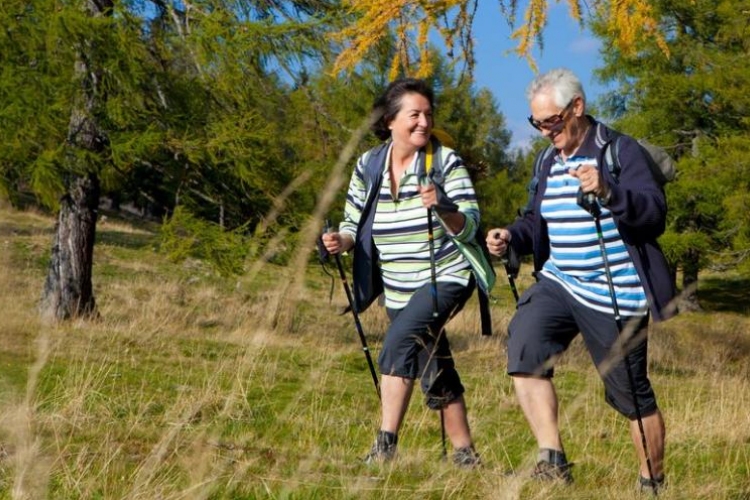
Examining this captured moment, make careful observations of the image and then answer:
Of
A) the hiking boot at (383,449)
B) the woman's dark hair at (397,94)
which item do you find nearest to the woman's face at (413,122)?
the woman's dark hair at (397,94)

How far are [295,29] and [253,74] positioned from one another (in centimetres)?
65

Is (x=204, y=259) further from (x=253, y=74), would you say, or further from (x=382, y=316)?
(x=382, y=316)

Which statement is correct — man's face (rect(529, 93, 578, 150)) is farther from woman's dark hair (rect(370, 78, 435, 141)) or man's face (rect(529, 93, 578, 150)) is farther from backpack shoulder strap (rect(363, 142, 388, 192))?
backpack shoulder strap (rect(363, 142, 388, 192))

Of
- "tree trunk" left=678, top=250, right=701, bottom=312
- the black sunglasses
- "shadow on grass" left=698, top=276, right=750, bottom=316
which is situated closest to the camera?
the black sunglasses

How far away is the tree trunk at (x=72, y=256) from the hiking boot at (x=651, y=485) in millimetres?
7713

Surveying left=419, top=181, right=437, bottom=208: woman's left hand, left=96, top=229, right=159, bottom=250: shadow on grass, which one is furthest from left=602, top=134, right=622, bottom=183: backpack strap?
left=96, top=229, right=159, bottom=250: shadow on grass

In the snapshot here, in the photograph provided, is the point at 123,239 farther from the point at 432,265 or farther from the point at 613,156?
the point at 613,156

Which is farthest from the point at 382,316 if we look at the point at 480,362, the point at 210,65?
the point at 210,65

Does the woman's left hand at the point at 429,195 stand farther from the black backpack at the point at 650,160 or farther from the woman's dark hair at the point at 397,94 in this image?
the black backpack at the point at 650,160

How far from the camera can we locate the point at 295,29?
32.3 ft

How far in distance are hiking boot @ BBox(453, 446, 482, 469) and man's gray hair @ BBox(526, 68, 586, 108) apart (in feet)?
4.61

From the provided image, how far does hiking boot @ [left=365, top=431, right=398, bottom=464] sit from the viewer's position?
427 centimetres

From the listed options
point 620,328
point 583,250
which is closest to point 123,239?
point 583,250

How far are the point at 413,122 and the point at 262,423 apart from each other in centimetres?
162
